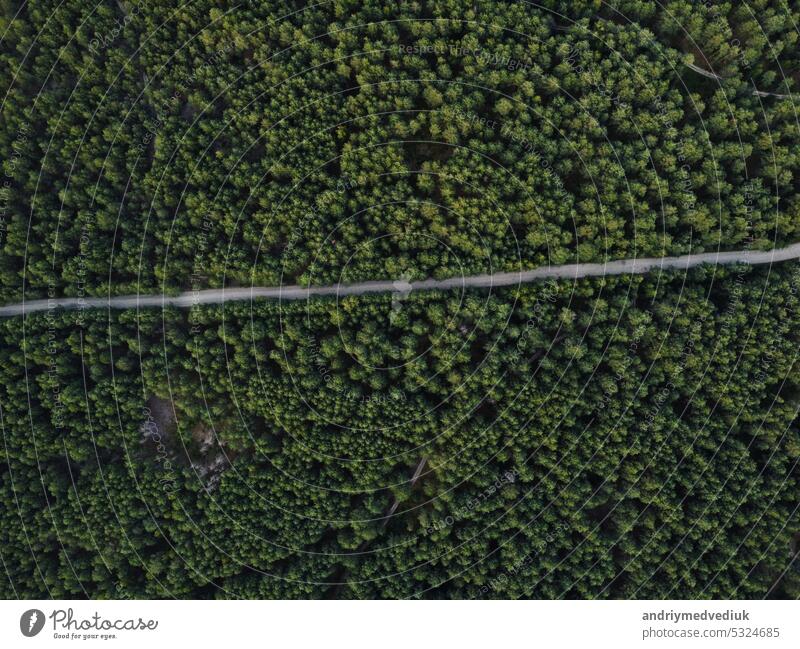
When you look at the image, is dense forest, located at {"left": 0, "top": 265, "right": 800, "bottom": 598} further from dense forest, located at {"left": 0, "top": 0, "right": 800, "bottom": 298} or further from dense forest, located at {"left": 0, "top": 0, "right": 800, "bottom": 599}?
dense forest, located at {"left": 0, "top": 0, "right": 800, "bottom": 298}

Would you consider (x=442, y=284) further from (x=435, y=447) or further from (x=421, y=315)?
(x=435, y=447)

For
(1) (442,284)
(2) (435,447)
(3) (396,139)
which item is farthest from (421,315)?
(3) (396,139)

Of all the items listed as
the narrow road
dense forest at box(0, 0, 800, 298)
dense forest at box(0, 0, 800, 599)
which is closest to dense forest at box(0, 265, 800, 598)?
dense forest at box(0, 0, 800, 599)

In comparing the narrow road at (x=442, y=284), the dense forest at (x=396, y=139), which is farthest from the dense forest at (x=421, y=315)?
the narrow road at (x=442, y=284)

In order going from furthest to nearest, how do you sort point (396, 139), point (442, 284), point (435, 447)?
point (442, 284), point (435, 447), point (396, 139)

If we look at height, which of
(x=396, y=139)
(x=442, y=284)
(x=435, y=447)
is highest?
(x=396, y=139)

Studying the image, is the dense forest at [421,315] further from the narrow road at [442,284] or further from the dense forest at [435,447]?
the narrow road at [442,284]
